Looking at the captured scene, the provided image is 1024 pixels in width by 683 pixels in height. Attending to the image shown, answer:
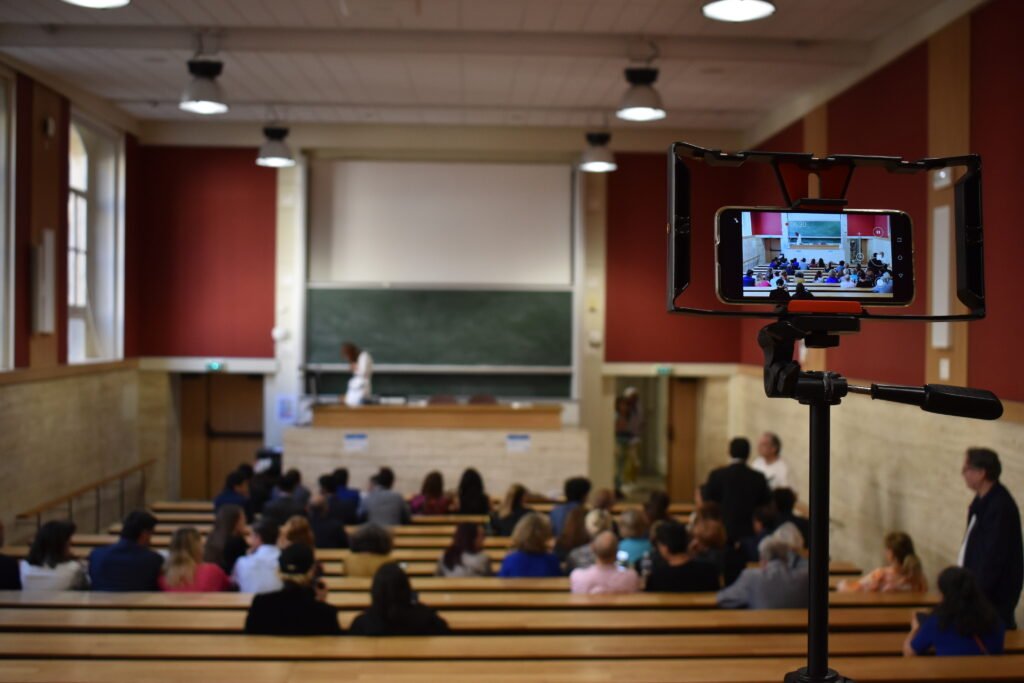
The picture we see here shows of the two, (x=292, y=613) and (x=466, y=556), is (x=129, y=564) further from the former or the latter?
(x=466, y=556)

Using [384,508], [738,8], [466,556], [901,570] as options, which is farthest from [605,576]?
[738,8]

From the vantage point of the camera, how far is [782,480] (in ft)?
28.3

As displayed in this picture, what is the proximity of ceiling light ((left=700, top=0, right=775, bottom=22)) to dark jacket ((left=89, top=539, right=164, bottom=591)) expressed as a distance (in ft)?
13.8

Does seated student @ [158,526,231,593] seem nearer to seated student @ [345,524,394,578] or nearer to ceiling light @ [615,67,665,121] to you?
seated student @ [345,524,394,578]

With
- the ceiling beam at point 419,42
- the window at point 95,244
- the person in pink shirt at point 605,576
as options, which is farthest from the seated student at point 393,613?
the window at point 95,244

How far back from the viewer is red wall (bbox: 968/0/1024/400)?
5891 mm

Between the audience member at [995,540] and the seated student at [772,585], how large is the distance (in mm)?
886

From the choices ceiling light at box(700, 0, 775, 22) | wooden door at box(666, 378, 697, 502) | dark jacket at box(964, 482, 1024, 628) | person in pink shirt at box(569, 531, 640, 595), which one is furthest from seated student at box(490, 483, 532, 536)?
wooden door at box(666, 378, 697, 502)

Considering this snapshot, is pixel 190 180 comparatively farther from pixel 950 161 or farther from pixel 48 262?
pixel 950 161

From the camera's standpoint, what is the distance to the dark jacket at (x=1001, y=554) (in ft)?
16.0

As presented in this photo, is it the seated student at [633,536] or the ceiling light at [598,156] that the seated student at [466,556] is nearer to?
the seated student at [633,536]

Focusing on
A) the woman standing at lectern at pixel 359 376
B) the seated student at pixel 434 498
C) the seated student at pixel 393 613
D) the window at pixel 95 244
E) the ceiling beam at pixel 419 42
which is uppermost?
the ceiling beam at pixel 419 42

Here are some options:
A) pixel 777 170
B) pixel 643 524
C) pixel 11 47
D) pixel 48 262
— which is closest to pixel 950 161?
pixel 777 170

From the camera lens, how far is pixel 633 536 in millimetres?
6043
